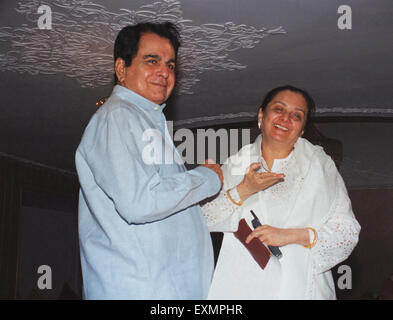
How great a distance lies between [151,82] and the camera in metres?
1.54

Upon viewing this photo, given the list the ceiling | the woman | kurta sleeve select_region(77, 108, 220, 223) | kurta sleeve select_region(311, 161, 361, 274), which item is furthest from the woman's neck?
the ceiling

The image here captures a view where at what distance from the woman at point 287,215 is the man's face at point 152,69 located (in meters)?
0.39

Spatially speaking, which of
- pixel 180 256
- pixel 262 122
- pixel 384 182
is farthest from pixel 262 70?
pixel 384 182

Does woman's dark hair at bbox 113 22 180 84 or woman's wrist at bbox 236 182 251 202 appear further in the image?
woman's wrist at bbox 236 182 251 202

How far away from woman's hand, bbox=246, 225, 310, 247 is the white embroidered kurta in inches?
1.6

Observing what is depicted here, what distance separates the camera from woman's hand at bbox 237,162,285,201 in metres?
1.58

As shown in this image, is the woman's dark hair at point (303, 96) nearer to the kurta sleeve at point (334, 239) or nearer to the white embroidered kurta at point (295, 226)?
the white embroidered kurta at point (295, 226)

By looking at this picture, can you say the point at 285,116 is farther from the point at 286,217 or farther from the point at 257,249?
the point at 257,249

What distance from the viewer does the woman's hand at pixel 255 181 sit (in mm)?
1582

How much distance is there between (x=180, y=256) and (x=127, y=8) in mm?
2629

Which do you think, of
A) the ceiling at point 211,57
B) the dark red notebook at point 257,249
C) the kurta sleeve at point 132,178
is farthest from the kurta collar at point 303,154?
the ceiling at point 211,57

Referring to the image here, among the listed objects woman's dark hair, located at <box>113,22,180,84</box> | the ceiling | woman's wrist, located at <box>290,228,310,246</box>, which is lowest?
woman's wrist, located at <box>290,228,310,246</box>

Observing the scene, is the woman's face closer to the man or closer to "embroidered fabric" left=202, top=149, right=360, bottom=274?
"embroidered fabric" left=202, top=149, right=360, bottom=274
